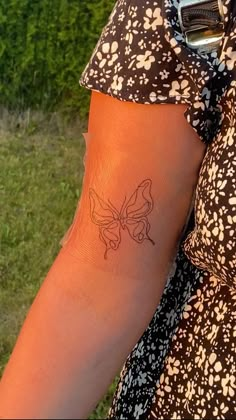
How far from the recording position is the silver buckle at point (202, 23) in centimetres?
78

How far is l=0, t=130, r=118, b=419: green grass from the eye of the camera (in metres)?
1.47

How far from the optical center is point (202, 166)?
2.66ft

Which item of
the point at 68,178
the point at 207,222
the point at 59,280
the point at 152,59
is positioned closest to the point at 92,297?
the point at 59,280

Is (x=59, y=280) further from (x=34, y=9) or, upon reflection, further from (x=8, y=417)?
(x=34, y=9)

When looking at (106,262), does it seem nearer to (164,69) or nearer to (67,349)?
(67,349)

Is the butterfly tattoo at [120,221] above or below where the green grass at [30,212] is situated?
above

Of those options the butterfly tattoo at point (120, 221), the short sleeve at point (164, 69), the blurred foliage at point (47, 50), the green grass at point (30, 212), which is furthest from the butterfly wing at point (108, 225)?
the blurred foliage at point (47, 50)

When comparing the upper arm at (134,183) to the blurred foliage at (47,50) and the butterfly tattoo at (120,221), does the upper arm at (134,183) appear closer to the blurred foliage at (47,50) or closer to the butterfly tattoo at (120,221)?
the butterfly tattoo at (120,221)

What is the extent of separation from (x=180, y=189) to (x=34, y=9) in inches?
44.4

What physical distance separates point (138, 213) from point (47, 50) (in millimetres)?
1163

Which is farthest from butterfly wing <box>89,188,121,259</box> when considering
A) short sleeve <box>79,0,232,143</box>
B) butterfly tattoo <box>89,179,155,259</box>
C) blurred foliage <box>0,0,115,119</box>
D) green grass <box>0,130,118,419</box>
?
blurred foliage <box>0,0,115,119</box>

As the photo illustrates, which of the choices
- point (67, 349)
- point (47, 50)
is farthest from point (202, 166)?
point (47, 50)

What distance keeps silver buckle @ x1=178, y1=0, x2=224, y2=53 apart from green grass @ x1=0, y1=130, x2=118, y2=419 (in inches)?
25.9

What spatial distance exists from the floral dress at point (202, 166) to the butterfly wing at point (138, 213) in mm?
51
